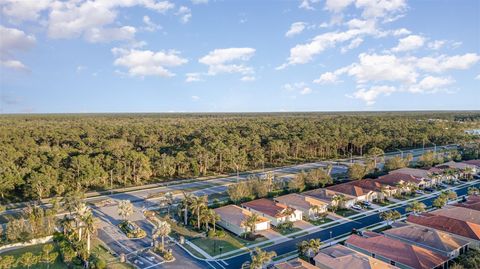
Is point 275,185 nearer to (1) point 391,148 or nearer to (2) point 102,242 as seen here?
(2) point 102,242

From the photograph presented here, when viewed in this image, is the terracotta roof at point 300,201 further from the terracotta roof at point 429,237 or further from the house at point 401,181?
the house at point 401,181

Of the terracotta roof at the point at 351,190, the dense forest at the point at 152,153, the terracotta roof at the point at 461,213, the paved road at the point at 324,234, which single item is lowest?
the paved road at the point at 324,234

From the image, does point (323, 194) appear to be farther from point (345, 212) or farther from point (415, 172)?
point (415, 172)

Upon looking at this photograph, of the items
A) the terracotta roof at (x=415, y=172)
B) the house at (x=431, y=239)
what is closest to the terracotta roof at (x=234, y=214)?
the house at (x=431, y=239)

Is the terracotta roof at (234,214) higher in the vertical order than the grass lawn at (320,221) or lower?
higher

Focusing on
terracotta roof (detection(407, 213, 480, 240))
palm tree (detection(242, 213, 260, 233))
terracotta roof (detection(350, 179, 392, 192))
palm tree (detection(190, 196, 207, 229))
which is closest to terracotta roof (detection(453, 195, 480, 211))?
terracotta roof (detection(407, 213, 480, 240))

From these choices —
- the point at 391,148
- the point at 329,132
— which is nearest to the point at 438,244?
the point at 329,132

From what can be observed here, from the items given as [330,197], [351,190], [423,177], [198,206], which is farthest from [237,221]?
[423,177]
